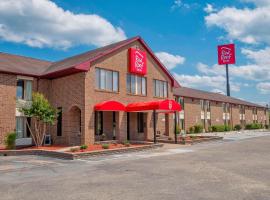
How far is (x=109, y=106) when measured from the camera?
23094mm

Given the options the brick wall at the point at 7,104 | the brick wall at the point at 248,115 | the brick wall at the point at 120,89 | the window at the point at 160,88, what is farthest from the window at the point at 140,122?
the brick wall at the point at 248,115

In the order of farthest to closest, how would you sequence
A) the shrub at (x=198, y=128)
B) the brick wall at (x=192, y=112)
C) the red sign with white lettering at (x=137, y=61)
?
1. the shrub at (x=198, y=128)
2. the brick wall at (x=192, y=112)
3. the red sign with white lettering at (x=137, y=61)

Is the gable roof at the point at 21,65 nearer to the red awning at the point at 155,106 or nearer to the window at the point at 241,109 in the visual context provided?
the red awning at the point at 155,106

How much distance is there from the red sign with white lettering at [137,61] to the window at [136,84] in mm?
580

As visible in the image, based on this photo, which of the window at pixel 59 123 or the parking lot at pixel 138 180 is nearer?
the parking lot at pixel 138 180

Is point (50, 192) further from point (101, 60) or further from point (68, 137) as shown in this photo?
point (101, 60)

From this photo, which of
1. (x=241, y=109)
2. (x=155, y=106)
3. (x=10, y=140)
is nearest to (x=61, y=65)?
(x=10, y=140)

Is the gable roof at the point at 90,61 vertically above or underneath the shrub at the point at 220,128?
above

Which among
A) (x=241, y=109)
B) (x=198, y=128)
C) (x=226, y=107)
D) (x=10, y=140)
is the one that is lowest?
(x=10, y=140)

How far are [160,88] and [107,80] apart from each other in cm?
755

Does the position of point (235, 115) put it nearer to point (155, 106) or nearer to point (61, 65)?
point (155, 106)

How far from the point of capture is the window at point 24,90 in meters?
23.8

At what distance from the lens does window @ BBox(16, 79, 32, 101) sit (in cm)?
2377

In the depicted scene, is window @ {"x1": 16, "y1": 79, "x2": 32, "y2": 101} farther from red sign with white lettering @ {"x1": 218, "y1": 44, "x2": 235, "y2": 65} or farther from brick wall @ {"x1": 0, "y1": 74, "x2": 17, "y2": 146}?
red sign with white lettering @ {"x1": 218, "y1": 44, "x2": 235, "y2": 65}
